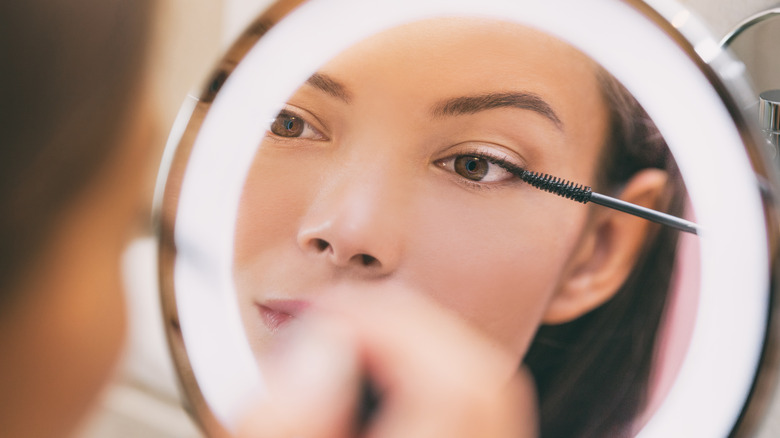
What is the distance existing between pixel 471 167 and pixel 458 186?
0.01 m

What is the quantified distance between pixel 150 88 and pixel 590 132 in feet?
1.13

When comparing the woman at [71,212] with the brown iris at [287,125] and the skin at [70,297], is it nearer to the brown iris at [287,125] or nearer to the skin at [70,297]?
the skin at [70,297]

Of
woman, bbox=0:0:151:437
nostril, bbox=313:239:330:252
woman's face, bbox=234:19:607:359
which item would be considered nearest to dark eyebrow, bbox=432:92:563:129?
woman's face, bbox=234:19:607:359

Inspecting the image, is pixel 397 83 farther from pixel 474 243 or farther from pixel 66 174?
pixel 66 174

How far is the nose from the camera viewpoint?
0.39 meters

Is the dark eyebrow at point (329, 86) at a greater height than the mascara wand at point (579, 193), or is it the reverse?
the dark eyebrow at point (329, 86)

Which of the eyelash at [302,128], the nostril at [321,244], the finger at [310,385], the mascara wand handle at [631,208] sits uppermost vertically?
the eyelash at [302,128]

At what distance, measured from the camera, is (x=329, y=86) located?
15.7 inches

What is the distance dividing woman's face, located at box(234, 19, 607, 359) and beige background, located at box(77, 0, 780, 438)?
131 millimetres

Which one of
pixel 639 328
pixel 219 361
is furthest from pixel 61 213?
pixel 639 328

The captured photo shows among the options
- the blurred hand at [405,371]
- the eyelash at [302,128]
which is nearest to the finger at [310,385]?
the blurred hand at [405,371]

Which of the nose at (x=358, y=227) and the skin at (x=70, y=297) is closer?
the nose at (x=358, y=227)

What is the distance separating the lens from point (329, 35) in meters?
0.40

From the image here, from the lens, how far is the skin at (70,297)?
49cm
